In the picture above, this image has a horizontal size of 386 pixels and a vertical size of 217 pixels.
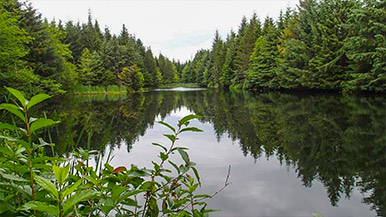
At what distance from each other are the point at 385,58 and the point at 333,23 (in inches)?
195

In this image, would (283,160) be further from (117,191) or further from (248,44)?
(248,44)

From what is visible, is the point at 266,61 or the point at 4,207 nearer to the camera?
the point at 4,207

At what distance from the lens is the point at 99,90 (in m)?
29.7

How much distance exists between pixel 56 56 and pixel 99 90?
10.2m

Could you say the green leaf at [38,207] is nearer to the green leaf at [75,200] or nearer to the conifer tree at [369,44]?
the green leaf at [75,200]

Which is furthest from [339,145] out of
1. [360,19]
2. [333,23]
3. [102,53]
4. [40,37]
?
[102,53]

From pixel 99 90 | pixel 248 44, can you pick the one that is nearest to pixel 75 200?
pixel 99 90

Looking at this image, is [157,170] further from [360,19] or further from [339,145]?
[360,19]

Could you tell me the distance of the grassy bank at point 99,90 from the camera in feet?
92.1

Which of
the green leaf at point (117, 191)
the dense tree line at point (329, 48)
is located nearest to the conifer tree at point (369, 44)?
the dense tree line at point (329, 48)

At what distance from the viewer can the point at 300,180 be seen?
3457 mm

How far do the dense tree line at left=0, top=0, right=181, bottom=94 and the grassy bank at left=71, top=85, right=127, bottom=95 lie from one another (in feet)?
2.34

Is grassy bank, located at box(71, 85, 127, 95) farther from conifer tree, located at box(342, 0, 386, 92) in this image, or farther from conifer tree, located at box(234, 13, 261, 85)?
conifer tree, located at box(342, 0, 386, 92)

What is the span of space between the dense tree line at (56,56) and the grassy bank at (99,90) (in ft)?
2.34
